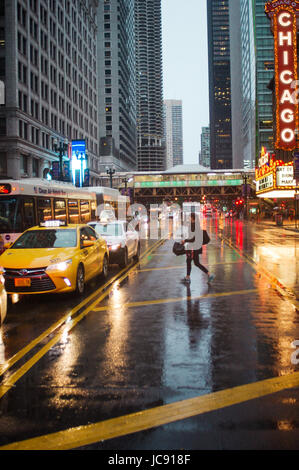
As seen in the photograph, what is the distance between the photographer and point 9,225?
17281 millimetres

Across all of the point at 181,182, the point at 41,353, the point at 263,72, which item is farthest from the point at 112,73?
the point at 41,353

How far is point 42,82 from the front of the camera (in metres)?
61.3

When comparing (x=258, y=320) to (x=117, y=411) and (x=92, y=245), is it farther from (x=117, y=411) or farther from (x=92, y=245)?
(x=92, y=245)

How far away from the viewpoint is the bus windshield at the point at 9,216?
56.6 feet

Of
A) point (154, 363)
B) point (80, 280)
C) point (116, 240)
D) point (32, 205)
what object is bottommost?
point (154, 363)

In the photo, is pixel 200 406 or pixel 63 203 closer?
pixel 200 406

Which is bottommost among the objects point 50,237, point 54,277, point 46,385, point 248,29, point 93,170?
point 46,385

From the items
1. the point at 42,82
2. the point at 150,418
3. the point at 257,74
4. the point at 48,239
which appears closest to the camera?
the point at 150,418

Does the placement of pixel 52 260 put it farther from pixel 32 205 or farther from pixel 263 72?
pixel 263 72

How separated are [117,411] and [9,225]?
14.2m

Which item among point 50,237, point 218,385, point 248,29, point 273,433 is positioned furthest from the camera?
point 248,29

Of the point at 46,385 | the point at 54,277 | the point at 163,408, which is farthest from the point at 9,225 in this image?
the point at 163,408

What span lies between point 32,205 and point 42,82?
48314 millimetres

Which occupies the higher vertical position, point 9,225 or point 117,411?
point 9,225
